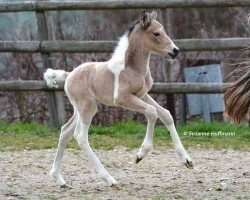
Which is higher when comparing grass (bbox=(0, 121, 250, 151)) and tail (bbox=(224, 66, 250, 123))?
tail (bbox=(224, 66, 250, 123))

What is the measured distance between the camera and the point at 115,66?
22.4 ft

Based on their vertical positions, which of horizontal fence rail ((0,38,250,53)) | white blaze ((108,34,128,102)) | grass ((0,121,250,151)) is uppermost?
white blaze ((108,34,128,102))

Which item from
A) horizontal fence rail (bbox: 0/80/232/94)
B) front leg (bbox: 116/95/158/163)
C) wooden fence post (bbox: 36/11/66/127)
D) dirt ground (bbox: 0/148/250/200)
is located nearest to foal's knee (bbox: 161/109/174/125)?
front leg (bbox: 116/95/158/163)

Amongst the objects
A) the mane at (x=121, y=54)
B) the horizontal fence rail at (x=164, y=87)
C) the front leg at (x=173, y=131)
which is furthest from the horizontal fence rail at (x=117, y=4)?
the front leg at (x=173, y=131)

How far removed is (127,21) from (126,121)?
3847 mm

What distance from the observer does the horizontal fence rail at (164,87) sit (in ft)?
33.4

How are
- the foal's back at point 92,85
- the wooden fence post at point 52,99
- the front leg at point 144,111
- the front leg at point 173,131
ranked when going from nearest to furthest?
the front leg at point 173,131 < the front leg at point 144,111 < the foal's back at point 92,85 < the wooden fence post at point 52,99

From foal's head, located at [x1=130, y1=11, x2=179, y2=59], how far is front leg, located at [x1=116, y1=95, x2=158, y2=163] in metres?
0.47

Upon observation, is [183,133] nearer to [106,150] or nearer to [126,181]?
[106,150]

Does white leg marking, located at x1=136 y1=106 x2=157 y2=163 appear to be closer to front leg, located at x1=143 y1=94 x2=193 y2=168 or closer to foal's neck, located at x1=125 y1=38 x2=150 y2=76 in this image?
front leg, located at x1=143 y1=94 x2=193 y2=168

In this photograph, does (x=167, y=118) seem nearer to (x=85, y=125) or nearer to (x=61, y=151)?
(x=85, y=125)

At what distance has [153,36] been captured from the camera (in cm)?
679

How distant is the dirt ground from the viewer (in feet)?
21.0

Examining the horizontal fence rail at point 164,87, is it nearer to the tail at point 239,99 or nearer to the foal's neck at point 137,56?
the tail at point 239,99
